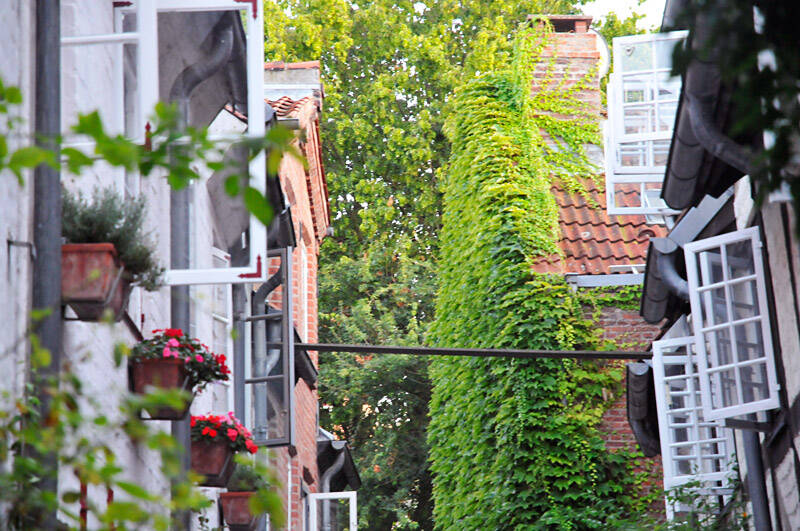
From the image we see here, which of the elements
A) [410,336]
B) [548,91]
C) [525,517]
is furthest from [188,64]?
[410,336]

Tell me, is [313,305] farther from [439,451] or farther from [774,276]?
[774,276]

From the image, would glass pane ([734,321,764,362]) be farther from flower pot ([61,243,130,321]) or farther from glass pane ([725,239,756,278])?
flower pot ([61,243,130,321])

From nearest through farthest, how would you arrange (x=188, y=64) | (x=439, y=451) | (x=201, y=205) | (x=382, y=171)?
(x=188, y=64), (x=201, y=205), (x=439, y=451), (x=382, y=171)

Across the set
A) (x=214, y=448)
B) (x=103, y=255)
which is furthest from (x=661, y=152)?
(x=103, y=255)

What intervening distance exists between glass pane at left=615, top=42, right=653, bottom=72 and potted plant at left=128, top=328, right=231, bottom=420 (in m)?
7.94

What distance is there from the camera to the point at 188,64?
806 centimetres

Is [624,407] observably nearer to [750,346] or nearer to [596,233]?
[596,233]

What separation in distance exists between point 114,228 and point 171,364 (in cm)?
149

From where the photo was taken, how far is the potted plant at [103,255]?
4852mm

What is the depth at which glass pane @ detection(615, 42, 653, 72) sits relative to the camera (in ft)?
43.0

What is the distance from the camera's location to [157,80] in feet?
20.0

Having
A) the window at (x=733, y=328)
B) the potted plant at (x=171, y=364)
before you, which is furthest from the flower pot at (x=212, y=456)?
the window at (x=733, y=328)

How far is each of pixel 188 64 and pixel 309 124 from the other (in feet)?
29.9

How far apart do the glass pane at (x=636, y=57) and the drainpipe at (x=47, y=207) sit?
8.97 meters
